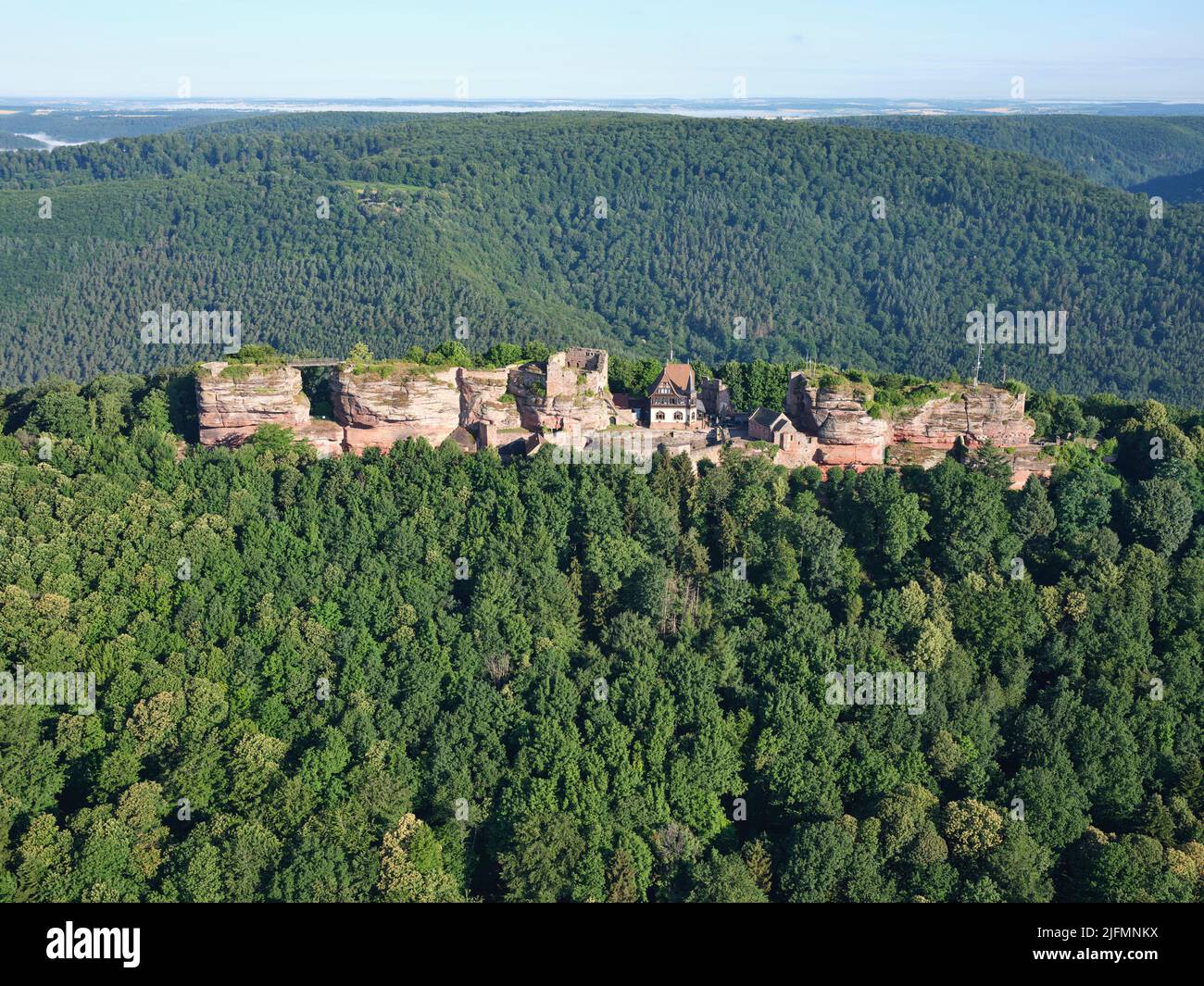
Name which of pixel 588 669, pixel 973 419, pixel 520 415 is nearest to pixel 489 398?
pixel 520 415

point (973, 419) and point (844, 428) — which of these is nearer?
point (844, 428)

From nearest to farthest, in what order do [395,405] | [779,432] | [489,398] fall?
[395,405]
[779,432]
[489,398]

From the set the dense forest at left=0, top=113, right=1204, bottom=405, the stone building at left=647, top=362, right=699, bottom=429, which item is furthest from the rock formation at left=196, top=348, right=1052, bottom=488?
the dense forest at left=0, top=113, right=1204, bottom=405

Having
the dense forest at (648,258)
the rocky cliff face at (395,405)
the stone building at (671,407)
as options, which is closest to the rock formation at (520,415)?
the rocky cliff face at (395,405)

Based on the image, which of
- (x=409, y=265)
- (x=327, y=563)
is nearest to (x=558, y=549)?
(x=327, y=563)

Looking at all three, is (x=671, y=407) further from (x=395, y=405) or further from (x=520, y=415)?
(x=395, y=405)

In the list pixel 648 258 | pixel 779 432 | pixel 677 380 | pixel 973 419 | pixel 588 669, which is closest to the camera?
pixel 588 669

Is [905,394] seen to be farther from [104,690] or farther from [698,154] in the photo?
[698,154]
